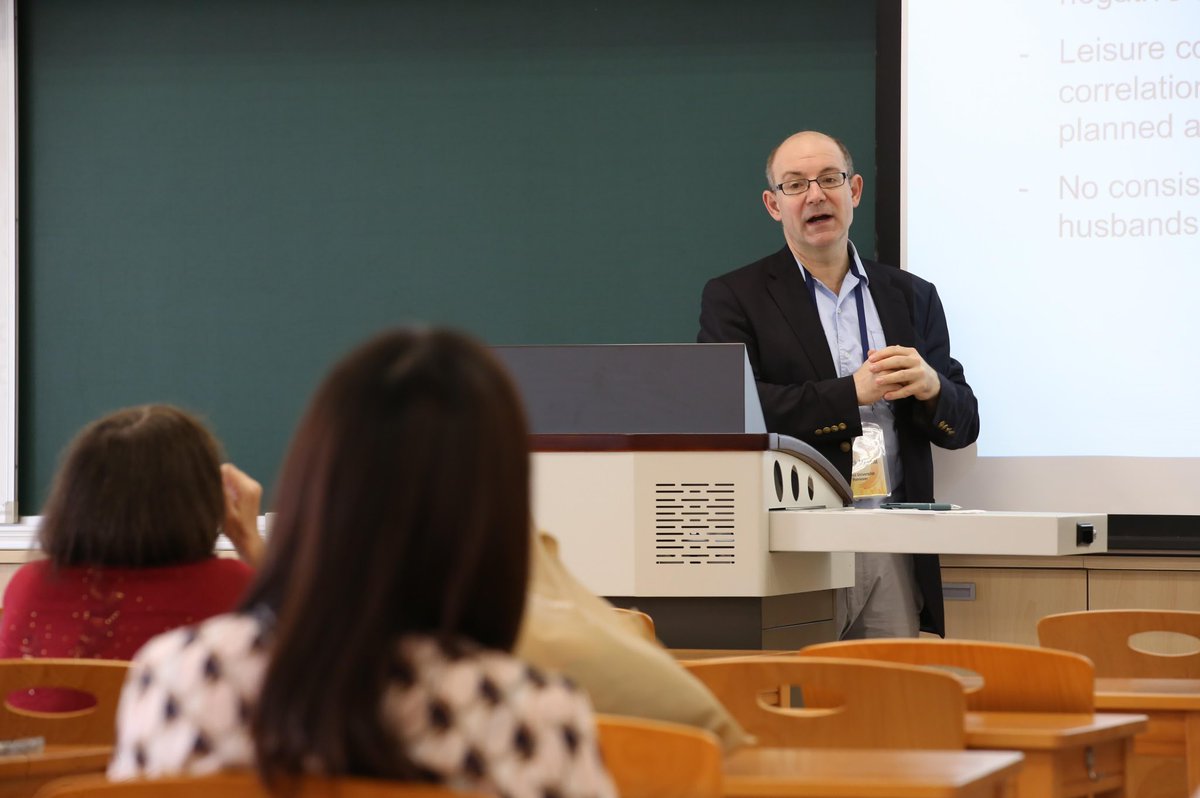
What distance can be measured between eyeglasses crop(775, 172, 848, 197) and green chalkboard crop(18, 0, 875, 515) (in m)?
0.87

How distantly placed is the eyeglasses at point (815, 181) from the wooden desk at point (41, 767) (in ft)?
8.27

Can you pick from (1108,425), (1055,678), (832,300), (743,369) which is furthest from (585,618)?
(1108,425)

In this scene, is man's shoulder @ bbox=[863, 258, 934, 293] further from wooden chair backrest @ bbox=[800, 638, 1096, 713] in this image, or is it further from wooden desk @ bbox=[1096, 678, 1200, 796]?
wooden chair backrest @ bbox=[800, 638, 1096, 713]

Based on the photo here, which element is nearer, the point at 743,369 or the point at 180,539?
the point at 180,539

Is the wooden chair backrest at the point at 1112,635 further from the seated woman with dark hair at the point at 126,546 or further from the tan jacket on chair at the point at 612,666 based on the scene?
the seated woman with dark hair at the point at 126,546

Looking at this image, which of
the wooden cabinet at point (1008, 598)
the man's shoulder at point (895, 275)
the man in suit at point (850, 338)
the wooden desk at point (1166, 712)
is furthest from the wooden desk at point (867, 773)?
the wooden cabinet at point (1008, 598)

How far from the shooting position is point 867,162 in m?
4.61

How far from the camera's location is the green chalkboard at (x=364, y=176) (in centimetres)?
473

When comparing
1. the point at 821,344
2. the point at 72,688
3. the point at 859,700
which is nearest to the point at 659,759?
the point at 859,700

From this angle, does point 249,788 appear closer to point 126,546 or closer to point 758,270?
point 126,546

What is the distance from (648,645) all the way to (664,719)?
75 mm

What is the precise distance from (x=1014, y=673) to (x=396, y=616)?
1.12m

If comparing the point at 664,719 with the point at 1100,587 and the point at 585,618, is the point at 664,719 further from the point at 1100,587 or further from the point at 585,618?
the point at 1100,587

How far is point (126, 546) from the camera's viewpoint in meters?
1.92
